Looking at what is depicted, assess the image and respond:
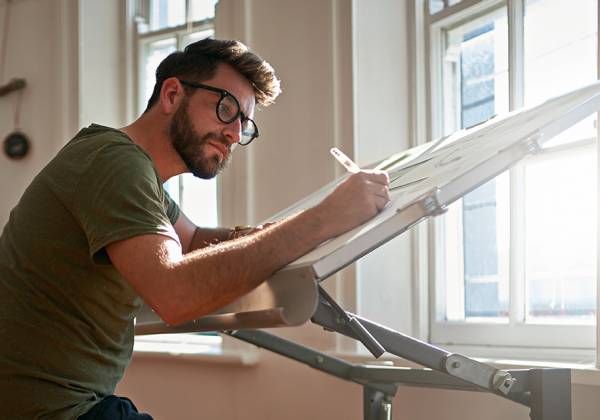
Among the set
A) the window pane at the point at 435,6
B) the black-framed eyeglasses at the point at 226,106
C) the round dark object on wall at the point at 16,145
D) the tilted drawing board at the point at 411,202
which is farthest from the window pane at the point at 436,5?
the round dark object on wall at the point at 16,145

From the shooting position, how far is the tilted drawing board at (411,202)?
4.81 ft

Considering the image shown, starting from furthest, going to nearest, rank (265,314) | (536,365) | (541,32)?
1. (541,32)
2. (536,365)
3. (265,314)

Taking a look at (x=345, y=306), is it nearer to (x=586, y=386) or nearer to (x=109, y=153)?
(x=586, y=386)

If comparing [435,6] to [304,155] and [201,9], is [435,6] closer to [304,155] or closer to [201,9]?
[304,155]

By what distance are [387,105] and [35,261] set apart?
1.60m

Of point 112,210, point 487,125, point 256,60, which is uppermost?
point 256,60

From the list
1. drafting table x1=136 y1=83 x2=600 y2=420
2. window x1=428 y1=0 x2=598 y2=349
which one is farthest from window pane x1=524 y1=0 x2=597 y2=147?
drafting table x1=136 y1=83 x2=600 y2=420

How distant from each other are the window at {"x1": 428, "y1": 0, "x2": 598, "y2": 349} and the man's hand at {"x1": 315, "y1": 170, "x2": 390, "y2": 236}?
3.50 ft

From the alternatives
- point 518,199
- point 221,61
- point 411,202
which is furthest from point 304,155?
point 411,202

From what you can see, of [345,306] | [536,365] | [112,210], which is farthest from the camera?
[345,306]

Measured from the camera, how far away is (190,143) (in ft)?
6.86

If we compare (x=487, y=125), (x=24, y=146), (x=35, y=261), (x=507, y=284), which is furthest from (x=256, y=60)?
(x=24, y=146)

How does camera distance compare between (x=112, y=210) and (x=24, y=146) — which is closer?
(x=112, y=210)

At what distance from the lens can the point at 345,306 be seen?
3051 millimetres
